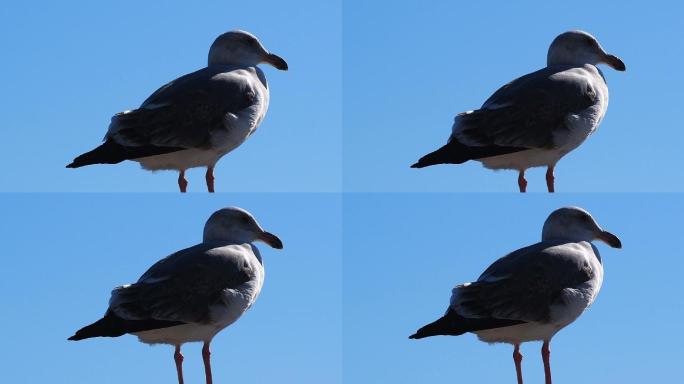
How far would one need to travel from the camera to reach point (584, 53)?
29891mm

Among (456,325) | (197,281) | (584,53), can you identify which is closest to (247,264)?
(197,281)

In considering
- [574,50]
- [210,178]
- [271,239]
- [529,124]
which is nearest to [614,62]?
[574,50]

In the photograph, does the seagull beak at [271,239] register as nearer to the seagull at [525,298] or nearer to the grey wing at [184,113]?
the grey wing at [184,113]

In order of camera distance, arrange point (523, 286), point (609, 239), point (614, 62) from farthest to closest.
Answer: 1. point (614, 62)
2. point (609, 239)
3. point (523, 286)

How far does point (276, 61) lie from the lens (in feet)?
98.1

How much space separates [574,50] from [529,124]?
1.85 m

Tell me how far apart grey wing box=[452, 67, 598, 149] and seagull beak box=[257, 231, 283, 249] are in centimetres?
245

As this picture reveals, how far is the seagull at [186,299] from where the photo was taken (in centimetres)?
2734

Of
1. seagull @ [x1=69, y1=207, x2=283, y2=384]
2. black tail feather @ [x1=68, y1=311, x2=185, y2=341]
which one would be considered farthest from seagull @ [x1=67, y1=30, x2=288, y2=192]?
black tail feather @ [x1=68, y1=311, x2=185, y2=341]

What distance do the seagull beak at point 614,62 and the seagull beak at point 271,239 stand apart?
4535 millimetres

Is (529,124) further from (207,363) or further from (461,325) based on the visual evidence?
(207,363)

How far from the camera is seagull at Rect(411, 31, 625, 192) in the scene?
Result: 92.8 ft

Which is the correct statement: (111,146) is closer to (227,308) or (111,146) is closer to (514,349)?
(227,308)

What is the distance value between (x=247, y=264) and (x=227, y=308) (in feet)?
2.76
